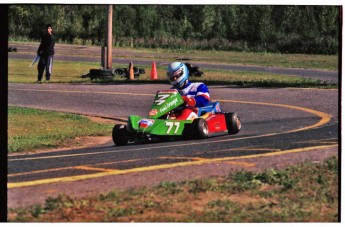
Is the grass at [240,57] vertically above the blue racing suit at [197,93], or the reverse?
the grass at [240,57]

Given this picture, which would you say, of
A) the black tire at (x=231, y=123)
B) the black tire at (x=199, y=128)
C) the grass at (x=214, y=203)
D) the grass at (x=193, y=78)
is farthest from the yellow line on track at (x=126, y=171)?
the grass at (x=193, y=78)

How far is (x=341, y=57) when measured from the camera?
10555 millimetres

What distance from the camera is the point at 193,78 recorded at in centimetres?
2817

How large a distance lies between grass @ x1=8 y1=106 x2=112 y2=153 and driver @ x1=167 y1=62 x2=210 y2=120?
1.95 metres

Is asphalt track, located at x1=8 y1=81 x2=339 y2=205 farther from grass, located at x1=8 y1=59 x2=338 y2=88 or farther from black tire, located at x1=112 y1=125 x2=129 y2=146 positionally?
grass, located at x1=8 y1=59 x2=338 y2=88

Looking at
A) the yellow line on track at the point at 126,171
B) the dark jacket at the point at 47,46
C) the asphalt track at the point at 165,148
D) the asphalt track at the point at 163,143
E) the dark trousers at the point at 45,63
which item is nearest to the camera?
the yellow line on track at the point at 126,171

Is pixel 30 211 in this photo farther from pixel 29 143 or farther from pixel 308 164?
pixel 29 143

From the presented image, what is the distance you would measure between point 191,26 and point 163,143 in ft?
65.0

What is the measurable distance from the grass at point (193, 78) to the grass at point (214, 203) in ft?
45.2

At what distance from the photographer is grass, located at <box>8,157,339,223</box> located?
8172mm

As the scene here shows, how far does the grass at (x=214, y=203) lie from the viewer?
8172 millimetres

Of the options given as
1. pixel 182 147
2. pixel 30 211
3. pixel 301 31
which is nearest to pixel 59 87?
pixel 301 31

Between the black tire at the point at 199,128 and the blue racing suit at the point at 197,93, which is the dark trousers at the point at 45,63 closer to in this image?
the blue racing suit at the point at 197,93

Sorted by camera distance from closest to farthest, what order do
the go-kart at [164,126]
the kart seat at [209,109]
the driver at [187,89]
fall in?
the go-kart at [164,126], the driver at [187,89], the kart seat at [209,109]
